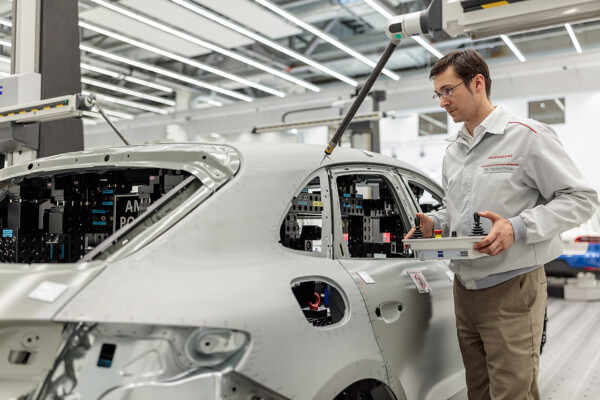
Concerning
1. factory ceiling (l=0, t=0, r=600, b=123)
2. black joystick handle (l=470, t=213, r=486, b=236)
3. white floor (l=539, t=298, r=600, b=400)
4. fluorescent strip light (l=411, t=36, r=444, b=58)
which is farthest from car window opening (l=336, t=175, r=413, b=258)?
A: fluorescent strip light (l=411, t=36, r=444, b=58)

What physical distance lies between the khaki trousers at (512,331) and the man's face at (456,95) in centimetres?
63

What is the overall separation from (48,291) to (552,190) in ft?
5.23

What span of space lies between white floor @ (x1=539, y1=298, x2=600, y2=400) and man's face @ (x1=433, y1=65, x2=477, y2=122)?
8.07ft

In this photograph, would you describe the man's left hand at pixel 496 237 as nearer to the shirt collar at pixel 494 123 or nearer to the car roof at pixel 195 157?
the shirt collar at pixel 494 123

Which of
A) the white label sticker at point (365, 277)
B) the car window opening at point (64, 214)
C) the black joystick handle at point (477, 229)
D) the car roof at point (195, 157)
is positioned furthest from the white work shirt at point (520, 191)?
Answer: the car window opening at point (64, 214)

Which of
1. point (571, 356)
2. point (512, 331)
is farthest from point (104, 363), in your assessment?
point (571, 356)

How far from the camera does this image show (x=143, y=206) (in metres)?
2.43

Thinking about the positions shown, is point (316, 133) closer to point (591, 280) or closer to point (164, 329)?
point (591, 280)

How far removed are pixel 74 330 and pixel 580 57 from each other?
36.6 ft

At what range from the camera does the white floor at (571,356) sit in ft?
12.7

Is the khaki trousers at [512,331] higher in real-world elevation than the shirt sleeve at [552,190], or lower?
lower

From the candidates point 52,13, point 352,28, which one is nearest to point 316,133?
point 352,28

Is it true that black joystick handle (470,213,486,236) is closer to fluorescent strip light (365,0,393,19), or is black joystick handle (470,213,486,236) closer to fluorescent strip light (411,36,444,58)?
fluorescent strip light (365,0,393,19)

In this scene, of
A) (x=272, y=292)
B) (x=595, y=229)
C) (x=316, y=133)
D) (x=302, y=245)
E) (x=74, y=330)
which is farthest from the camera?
(x=316, y=133)
